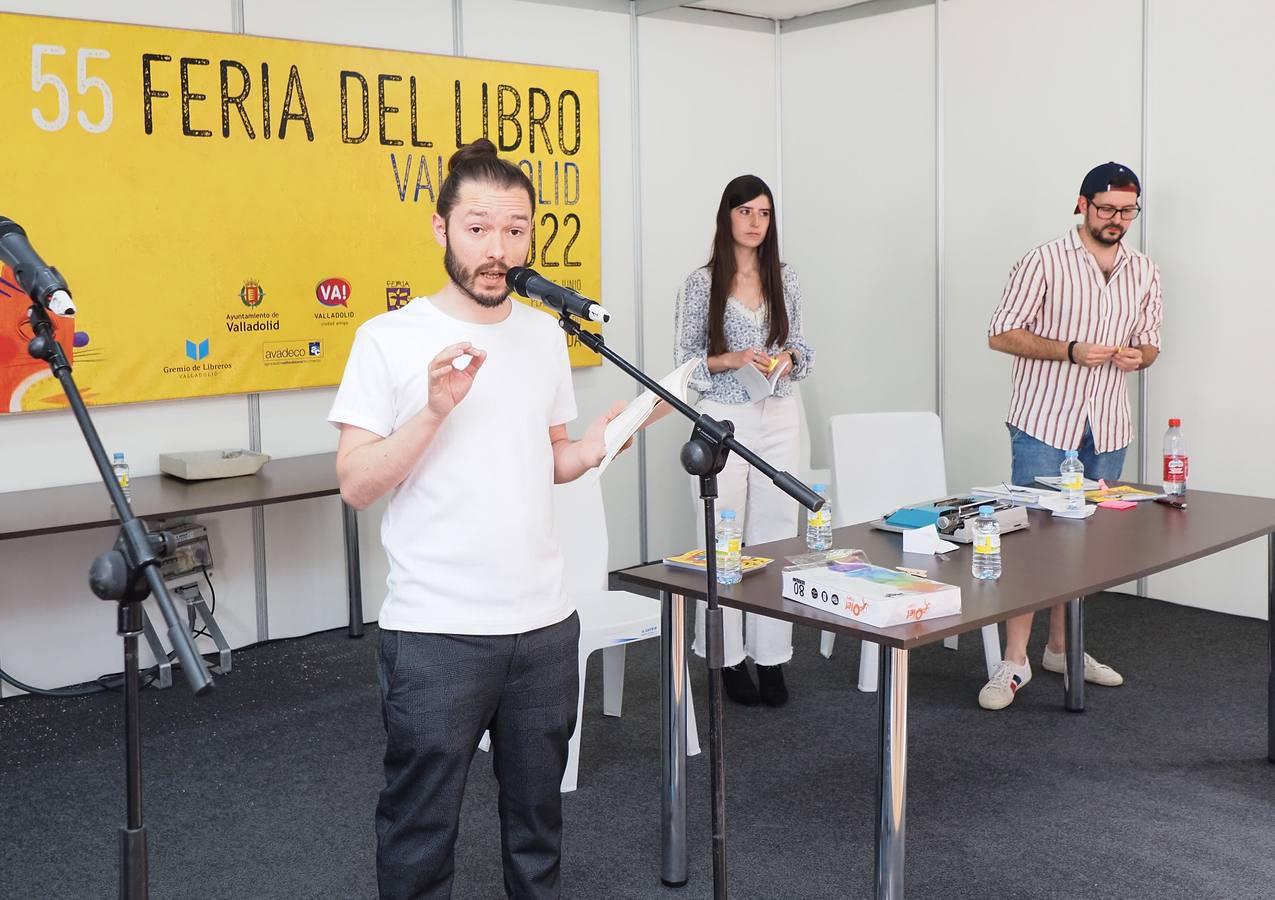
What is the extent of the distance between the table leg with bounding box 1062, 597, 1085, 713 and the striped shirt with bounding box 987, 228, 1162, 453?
569mm

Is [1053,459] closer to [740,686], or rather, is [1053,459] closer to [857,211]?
[740,686]

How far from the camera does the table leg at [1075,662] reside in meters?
3.87

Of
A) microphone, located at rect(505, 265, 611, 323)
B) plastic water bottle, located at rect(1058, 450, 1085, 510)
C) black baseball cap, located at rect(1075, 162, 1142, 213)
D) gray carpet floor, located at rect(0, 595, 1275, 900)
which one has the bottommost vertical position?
gray carpet floor, located at rect(0, 595, 1275, 900)

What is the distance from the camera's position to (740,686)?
13.3 ft

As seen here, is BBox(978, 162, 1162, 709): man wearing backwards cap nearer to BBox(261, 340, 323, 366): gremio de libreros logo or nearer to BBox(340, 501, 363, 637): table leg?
BBox(340, 501, 363, 637): table leg

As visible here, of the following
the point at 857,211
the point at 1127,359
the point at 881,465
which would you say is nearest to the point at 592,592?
the point at 881,465

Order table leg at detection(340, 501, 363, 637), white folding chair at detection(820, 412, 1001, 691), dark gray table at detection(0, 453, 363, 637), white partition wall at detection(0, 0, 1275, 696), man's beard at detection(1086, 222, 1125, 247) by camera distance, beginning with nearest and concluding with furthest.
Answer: dark gray table at detection(0, 453, 363, 637)
man's beard at detection(1086, 222, 1125, 247)
white folding chair at detection(820, 412, 1001, 691)
white partition wall at detection(0, 0, 1275, 696)
table leg at detection(340, 501, 363, 637)

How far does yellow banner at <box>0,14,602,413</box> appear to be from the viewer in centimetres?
415

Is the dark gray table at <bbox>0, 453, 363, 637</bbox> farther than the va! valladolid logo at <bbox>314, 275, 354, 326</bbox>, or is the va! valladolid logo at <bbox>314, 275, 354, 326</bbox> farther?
the va! valladolid logo at <bbox>314, 275, 354, 326</bbox>

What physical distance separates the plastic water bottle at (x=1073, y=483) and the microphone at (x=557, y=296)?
2.05 metres

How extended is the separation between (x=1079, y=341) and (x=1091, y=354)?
5.3 inches

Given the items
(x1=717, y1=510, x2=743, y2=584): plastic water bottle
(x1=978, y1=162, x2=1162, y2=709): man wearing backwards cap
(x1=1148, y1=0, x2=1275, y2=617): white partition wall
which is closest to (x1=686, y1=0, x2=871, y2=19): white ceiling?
(x1=1148, y1=0, x2=1275, y2=617): white partition wall

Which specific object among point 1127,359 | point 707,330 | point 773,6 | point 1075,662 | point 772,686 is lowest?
point 772,686

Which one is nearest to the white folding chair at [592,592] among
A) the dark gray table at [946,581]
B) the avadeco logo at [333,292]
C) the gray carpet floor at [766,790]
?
the gray carpet floor at [766,790]
